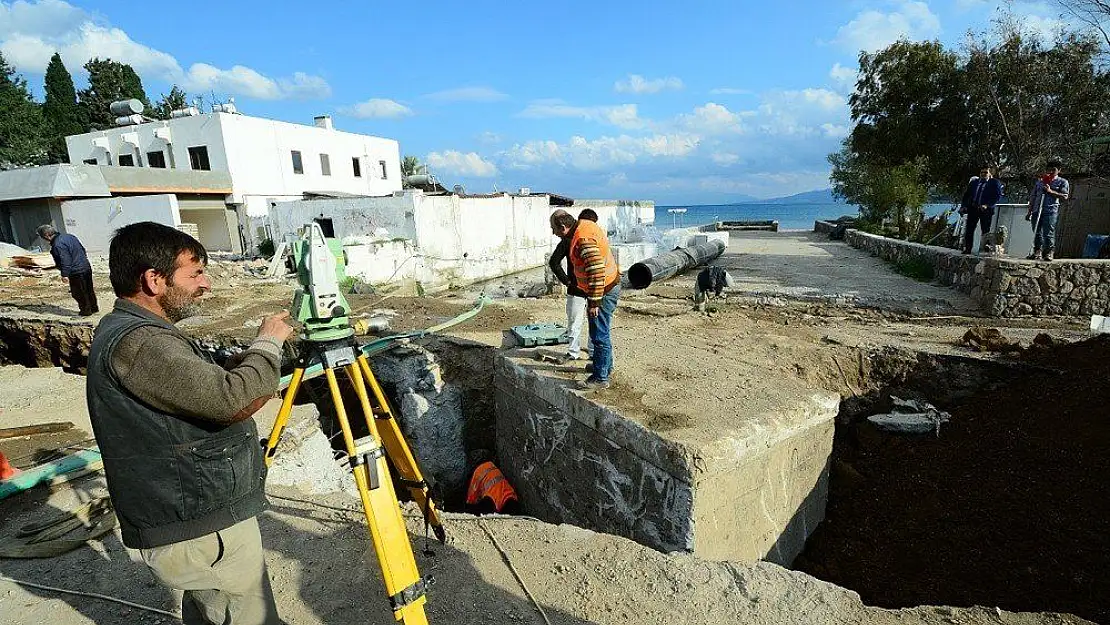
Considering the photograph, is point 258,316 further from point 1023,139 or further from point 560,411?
point 1023,139

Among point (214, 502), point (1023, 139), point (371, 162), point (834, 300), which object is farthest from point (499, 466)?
point (371, 162)

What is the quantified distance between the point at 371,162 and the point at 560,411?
2869cm

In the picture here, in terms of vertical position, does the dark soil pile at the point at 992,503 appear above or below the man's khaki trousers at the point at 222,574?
below

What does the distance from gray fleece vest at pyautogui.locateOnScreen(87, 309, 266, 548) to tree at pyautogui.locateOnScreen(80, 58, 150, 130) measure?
5137 cm

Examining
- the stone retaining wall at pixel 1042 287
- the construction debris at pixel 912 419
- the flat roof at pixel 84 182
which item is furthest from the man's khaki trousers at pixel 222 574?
the flat roof at pixel 84 182

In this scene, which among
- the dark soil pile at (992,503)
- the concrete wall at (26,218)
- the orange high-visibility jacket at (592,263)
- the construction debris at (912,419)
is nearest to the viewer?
the dark soil pile at (992,503)

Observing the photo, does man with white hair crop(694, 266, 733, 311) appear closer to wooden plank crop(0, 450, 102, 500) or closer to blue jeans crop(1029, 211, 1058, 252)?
blue jeans crop(1029, 211, 1058, 252)

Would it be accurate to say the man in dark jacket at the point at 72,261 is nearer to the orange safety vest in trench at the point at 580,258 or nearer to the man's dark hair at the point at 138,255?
the orange safety vest in trench at the point at 580,258

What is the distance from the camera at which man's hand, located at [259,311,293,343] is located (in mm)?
1904

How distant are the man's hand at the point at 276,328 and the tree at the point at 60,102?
4813 centimetres

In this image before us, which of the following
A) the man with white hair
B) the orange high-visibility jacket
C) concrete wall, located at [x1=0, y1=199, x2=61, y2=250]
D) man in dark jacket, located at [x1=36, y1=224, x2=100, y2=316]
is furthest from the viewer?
concrete wall, located at [x1=0, y1=199, x2=61, y2=250]

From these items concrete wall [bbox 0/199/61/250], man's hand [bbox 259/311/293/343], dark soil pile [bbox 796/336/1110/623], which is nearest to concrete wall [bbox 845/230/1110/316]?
dark soil pile [bbox 796/336/1110/623]

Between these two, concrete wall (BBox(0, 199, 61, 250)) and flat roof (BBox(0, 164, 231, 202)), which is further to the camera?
concrete wall (BBox(0, 199, 61, 250))

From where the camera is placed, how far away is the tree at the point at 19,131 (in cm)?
2669
